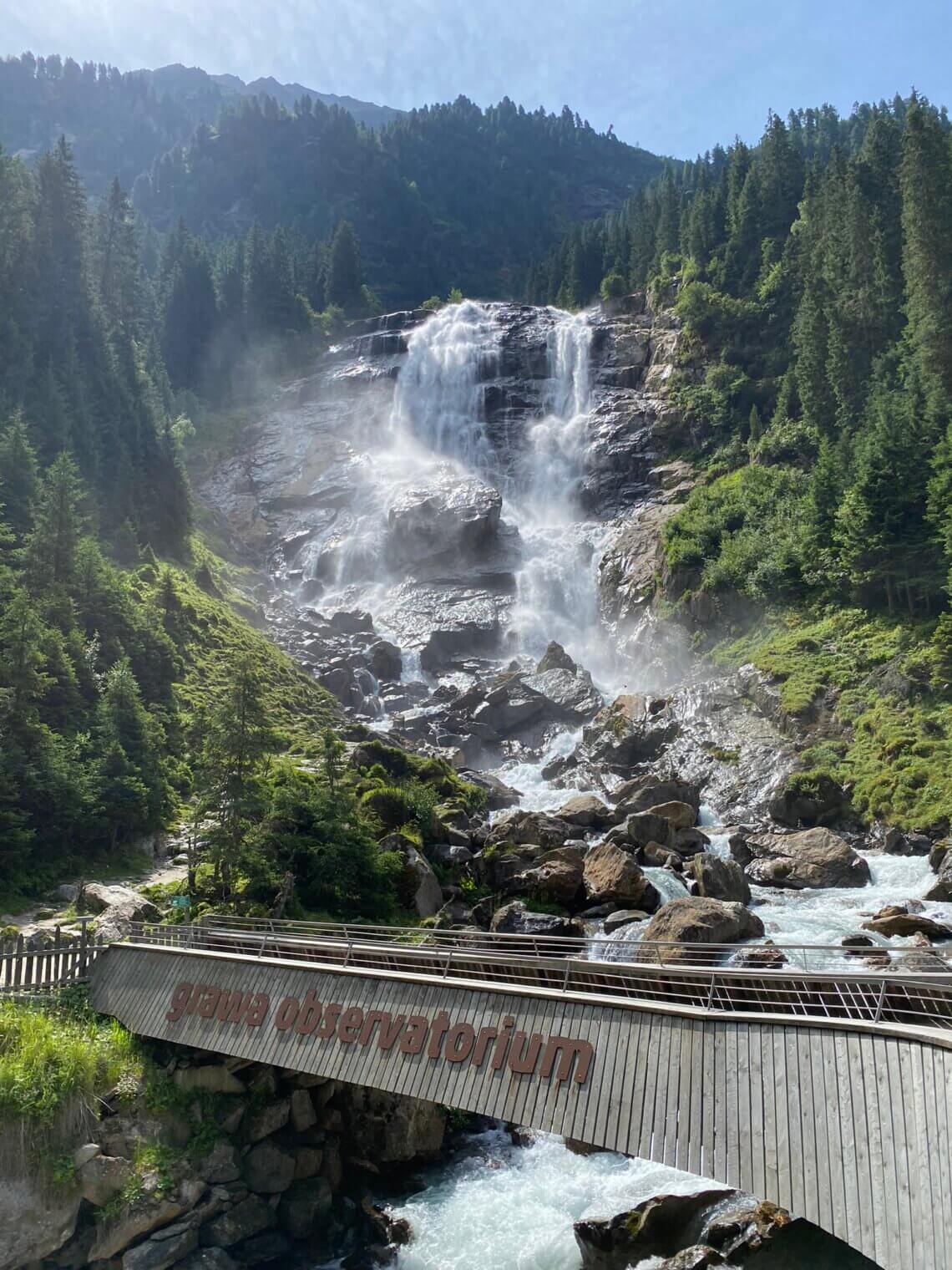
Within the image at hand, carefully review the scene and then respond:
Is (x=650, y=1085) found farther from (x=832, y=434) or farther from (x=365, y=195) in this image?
(x=365, y=195)

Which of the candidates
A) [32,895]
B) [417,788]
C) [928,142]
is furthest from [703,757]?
[928,142]

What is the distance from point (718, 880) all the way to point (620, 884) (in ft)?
11.0

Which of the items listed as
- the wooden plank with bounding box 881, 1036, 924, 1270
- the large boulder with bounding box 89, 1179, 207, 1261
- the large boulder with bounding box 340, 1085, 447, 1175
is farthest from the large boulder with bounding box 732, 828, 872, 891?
the large boulder with bounding box 89, 1179, 207, 1261

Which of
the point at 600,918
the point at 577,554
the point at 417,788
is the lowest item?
the point at 600,918

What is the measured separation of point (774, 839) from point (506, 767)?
19.3 meters

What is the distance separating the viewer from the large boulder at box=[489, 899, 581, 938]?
27906 millimetres

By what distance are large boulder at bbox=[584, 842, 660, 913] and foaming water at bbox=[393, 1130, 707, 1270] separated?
11.6 meters

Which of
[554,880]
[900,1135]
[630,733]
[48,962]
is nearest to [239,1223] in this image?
[48,962]

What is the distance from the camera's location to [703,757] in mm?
45875

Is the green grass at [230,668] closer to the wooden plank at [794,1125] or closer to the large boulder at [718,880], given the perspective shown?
the large boulder at [718,880]

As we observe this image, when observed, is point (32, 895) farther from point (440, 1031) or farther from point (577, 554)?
point (577, 554)

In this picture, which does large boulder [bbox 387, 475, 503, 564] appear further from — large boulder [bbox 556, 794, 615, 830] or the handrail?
the handrail

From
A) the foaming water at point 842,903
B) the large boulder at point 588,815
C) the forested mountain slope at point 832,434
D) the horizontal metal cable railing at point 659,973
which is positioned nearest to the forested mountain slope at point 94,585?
the horizontal metal cable railing at point 659,973

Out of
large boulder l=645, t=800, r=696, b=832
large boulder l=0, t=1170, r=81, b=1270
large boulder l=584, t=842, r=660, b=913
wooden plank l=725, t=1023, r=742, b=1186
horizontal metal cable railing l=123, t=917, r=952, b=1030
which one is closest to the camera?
wooden plank l=725, t=1023, r=742, b=1186
